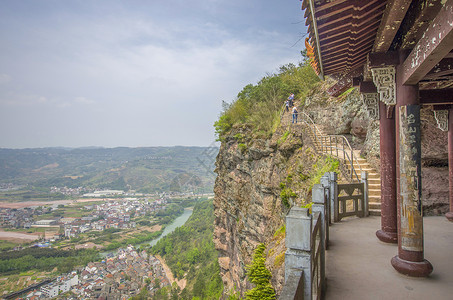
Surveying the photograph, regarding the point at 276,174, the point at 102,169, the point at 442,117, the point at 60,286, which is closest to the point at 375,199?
the point at 442,117

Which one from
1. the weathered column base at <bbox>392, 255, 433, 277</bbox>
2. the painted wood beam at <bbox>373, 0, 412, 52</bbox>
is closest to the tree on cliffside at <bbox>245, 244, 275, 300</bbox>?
the weathered column base at <bbox>392, 255, 433, 277</bbox>

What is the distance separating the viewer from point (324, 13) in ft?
9.25

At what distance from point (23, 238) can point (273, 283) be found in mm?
76238

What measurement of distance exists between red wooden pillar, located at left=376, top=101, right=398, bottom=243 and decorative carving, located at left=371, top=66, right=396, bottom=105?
922 mm

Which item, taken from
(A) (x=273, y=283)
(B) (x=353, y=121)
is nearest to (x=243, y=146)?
(B) (x=353, y=121)

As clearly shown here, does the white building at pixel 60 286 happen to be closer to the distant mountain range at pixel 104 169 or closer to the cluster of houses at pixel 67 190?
the distant mountain range at pixel 104 169

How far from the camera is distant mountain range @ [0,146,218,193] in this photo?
123 metres

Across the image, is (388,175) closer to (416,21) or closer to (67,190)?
(416,21)

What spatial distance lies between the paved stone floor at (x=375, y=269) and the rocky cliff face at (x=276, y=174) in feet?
5.08

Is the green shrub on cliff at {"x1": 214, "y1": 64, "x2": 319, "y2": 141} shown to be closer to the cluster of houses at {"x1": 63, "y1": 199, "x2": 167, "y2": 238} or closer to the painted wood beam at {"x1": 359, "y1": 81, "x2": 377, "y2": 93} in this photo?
the painted wood beam at {"x1": 359, "y1": 81, "x2": 377, "y2": 93}

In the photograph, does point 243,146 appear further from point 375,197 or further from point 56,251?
point 56,251

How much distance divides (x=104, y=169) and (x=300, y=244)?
534 feet

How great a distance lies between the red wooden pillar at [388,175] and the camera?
4449 millimetres

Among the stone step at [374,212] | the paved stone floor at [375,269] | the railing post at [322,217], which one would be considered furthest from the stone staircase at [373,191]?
the railing post at [322,217]
